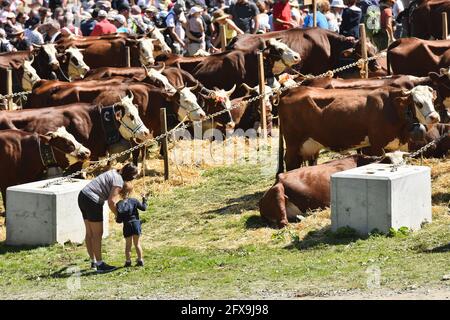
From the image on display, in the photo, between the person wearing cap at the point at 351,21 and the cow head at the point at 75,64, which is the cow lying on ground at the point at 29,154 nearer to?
the cow head at the point at 75,64

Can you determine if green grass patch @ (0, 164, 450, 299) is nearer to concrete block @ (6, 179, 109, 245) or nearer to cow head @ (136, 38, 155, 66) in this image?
concrete block @ (6, 179, 109, 245)

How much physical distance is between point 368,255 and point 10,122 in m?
7.64

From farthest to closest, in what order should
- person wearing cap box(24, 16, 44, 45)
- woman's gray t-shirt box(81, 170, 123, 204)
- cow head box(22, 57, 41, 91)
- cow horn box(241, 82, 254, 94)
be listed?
person wearing cap box(24, 16, 44, 45) < cow head box(22, 57, 41, 91) < cow horn box(241, 82, 254, 94) < woman's gray t-shirt box(81, 170, 123, 204)

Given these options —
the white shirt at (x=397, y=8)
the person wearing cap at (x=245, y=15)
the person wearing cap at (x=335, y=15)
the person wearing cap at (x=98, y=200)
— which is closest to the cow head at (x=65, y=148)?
the person wearing cap at (x=98, y=200)

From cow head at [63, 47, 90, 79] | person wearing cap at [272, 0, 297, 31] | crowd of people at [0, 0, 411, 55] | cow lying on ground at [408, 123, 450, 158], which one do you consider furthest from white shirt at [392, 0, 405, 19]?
cow lying on ground at [408, 123, 450, 158]

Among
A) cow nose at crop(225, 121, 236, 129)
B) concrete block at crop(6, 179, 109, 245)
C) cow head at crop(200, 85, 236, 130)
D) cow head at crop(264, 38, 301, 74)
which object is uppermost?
cow head at crop(264, 38, 301, 74)

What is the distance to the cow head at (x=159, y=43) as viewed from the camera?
31312 mm

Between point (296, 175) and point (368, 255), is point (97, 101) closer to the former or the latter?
point (296, 175)

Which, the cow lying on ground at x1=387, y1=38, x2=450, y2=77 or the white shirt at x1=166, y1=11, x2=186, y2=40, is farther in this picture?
the white shirt at x1=166, y1=11, x2=186, y2=40

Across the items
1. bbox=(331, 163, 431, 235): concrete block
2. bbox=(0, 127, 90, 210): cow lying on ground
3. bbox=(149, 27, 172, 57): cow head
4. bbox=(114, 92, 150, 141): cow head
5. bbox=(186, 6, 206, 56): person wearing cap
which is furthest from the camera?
bbox=(186, 6, 206, 56): person wearing cap

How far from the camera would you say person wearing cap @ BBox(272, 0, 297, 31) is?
31.4 m

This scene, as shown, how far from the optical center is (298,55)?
1124 inches

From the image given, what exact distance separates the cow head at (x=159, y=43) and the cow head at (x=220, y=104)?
5110 millimetres
